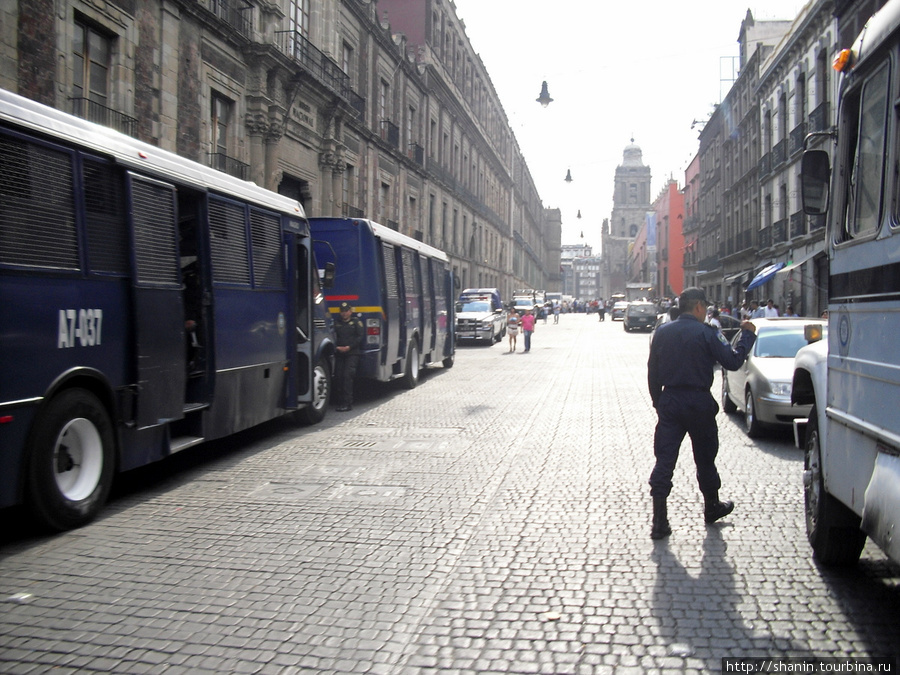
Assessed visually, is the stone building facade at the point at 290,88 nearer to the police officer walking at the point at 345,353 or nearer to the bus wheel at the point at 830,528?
the police officer walking at the point at 345,353

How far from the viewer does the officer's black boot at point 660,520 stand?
557 centimetres

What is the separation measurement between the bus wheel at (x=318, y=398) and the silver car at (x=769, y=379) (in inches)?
220

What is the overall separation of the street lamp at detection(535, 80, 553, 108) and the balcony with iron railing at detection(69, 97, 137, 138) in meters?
13.9

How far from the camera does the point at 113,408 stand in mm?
6266

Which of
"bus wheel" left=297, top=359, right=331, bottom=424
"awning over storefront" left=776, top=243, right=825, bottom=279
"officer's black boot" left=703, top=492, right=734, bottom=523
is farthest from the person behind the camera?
"awning over storefront" left=776, top=243, right=825, bottom=279

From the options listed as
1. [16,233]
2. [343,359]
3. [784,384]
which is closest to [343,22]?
[343,359]

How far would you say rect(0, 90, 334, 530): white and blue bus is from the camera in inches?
210

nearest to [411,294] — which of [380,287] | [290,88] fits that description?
[380,287]

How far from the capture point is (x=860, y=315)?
408 centimetres

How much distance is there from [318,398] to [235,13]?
1286cm

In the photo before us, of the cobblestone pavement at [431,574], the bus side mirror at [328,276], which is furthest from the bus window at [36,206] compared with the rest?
the bus side mirror at [328,276]

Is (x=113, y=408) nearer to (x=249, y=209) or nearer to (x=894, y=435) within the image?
(x=249, y=209)

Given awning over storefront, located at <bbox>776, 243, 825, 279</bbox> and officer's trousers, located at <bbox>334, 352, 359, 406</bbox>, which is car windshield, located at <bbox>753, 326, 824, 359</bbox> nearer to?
officer's trousers, located at <bbox>334, 352, 359, 406</bbox>

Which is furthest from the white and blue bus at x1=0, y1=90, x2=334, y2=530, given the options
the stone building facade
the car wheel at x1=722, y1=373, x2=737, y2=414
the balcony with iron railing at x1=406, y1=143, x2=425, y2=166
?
the balcony with iron railing at x1=406, y1=143, x2=425, y2=166
